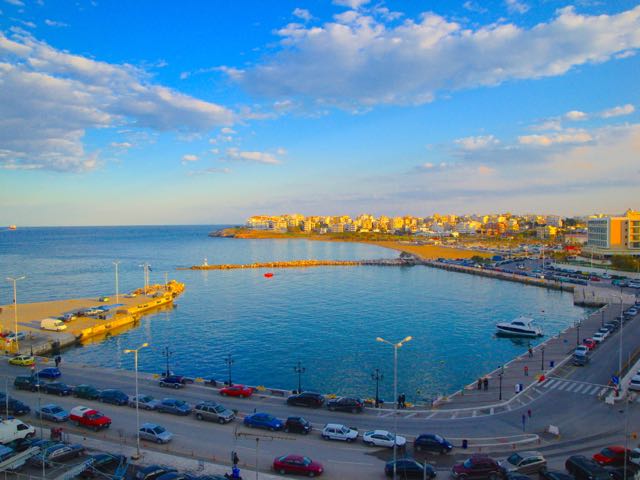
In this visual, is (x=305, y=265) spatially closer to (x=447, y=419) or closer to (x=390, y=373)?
(x=390, y=373)

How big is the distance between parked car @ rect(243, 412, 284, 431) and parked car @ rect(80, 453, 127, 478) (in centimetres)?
505

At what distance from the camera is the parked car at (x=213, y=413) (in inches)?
761

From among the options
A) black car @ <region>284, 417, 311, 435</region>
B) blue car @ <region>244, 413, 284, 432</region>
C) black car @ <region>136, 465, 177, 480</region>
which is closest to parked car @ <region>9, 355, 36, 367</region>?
blue car @ <region>244, 413, 284, 432</region>

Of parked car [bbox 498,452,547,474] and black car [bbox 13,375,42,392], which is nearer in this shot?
parked car [bbox 498,452,547,474]

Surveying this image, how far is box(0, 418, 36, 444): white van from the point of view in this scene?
1680 cm

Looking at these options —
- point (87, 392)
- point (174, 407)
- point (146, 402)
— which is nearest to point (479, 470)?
point (174, 407)

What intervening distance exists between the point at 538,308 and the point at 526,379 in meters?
30.8

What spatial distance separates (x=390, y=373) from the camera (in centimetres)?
3052

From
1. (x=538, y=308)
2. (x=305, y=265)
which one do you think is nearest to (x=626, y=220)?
(x=538, y=308)

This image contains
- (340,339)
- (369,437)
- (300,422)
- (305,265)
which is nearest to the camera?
(369,437)

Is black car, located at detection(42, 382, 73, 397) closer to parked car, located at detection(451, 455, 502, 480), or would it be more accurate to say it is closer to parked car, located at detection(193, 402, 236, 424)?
parked car, located at detection(193, 402, 236, 424)

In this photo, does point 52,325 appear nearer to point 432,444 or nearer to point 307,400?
point 307,400

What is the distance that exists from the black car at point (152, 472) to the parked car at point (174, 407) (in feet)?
18.6

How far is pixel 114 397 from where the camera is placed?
70.3ft
